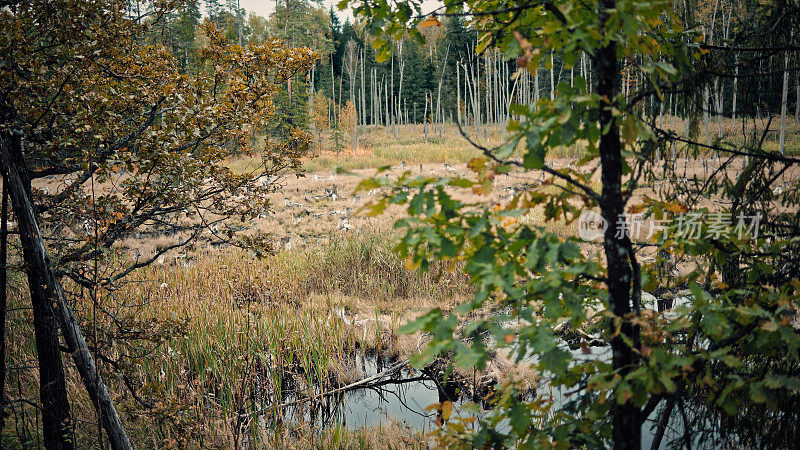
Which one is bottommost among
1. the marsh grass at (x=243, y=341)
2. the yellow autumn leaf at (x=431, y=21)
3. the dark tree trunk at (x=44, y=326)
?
the marsh grass at (x=243, y=341)

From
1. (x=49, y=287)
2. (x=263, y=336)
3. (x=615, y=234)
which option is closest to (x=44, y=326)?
(x=49, y=287)

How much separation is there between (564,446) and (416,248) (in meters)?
0.89

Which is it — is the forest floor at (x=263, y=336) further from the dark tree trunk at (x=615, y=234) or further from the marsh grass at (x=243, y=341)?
the dark tree trunk at (x=615, y=234)

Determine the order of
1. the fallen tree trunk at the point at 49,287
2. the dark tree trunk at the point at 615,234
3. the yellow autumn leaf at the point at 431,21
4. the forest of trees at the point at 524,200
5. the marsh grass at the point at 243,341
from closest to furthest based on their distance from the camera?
the forest of trees at the point at 524,200, the dark tree trunk at the point at 615,234, the yellow autumn leaf at the point at 431,21, the fallen tree trunk at the point at 49,287, the marsh grass at the point at 243,341

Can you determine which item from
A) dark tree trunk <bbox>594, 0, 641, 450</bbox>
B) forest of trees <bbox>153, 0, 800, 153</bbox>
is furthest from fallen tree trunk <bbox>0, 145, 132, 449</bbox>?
dark tree trunk <bbox>594, 0, 641, 450</bbox>

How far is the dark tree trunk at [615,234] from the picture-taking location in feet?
4.73

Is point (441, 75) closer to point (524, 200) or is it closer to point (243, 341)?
point (243, 341)

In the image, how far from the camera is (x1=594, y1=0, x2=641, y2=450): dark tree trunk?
1.44 m

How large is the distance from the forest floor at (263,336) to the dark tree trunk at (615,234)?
1.00ft

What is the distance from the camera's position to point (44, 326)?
2.45m

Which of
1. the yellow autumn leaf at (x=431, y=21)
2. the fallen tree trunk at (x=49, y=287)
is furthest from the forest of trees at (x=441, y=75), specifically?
the fallen tree trunk at (x=49, y=287)

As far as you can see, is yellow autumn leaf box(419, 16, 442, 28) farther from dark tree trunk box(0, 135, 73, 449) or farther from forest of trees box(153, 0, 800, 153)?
dark tree trunk box(0, 135, 73, 449)

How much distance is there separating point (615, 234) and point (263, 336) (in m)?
4.25

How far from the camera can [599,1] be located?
1.33 m
